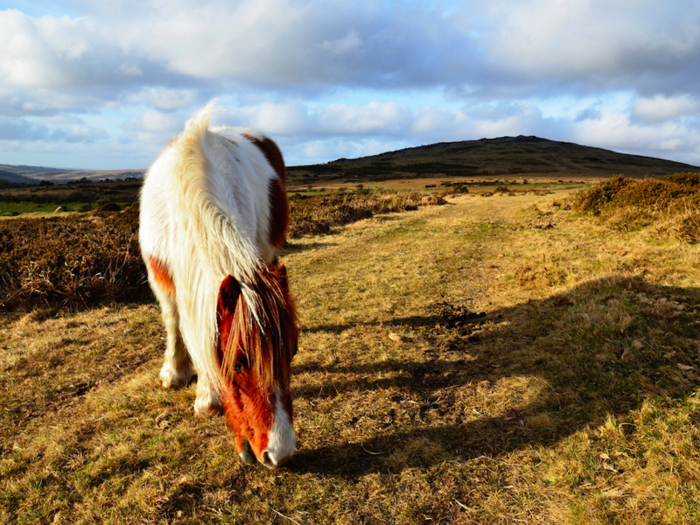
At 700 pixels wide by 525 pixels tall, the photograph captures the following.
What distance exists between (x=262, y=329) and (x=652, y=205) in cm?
1180

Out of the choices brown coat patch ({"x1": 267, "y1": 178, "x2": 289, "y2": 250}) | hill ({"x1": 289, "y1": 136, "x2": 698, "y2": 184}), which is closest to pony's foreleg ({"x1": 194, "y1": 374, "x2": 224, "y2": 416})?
brown coat patch ({"x1": 267, "y1": 178, "x2": 289, "y2": 250})

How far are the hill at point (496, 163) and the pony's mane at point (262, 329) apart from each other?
71132 mm

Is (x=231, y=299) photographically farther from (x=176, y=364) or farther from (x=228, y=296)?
(x=176, y=364)

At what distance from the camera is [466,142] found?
151875 mm

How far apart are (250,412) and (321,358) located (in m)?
2.43

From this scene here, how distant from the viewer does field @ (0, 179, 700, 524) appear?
2.65 metres

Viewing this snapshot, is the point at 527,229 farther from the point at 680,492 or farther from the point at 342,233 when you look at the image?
the point at 680,492

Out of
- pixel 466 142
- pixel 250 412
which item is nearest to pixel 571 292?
pixel 250 412

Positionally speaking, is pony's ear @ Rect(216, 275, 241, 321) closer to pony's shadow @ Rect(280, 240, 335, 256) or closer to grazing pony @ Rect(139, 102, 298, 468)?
grazing pony @ Rect(139, 102, 298, 468)

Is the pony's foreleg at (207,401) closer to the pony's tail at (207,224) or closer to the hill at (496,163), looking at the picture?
the pony's tail at (207,224)

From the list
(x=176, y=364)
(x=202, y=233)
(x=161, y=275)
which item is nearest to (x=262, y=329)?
(x=202, y=233)

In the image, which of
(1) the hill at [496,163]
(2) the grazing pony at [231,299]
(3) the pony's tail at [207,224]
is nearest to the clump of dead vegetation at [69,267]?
(2) the grazing pony at [231,299]

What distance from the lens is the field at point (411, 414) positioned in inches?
104

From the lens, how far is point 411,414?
3.67m
